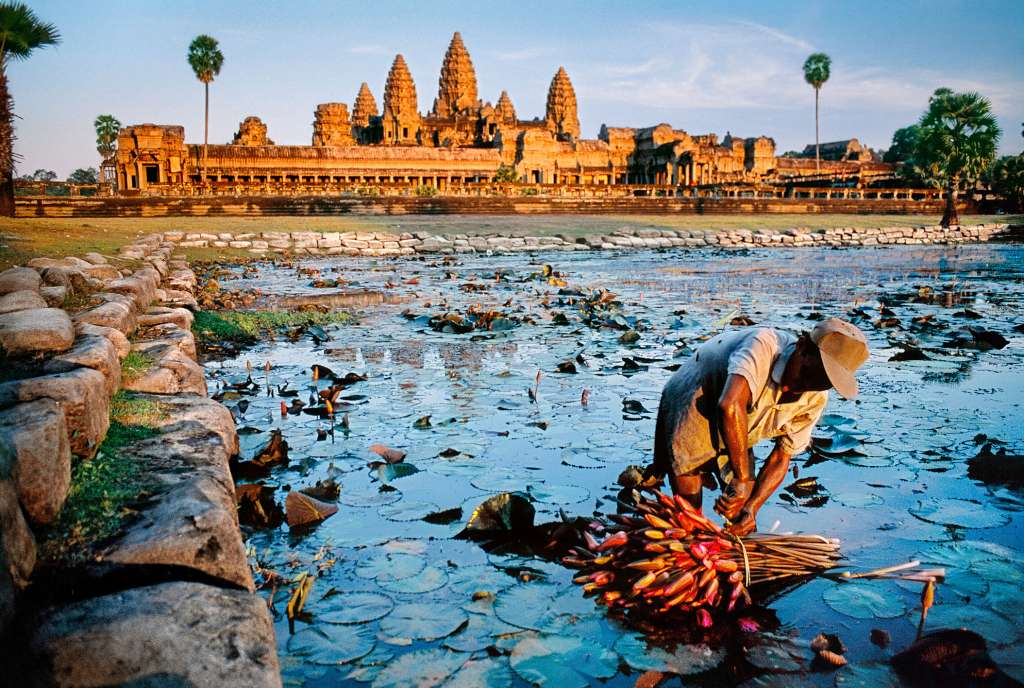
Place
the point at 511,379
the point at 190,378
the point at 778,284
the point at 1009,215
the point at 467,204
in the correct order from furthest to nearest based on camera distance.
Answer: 1. the point at 1009,215
2. the point at 467,204
3. the point at 778,284
4. the point at 511,379
5. the point at 190,378

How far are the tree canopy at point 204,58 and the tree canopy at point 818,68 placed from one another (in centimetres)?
4391

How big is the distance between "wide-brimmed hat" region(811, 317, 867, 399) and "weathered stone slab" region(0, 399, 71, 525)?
215cm

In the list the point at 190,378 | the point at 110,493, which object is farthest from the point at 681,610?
the point at 190,378

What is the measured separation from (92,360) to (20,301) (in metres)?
1.31

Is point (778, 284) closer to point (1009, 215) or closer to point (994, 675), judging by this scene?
point (994, 675)

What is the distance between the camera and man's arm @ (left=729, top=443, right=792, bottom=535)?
8.72 feet

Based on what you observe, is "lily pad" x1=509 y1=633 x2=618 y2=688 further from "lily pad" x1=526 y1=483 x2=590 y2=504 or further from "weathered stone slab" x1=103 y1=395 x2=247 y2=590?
"lily pad" x1=526 y1=483 x2=590 y2=504

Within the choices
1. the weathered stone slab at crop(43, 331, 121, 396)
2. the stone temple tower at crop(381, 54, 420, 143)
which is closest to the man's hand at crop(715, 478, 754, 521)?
the weathered stone slab at crop(43, 331, 121, 396)

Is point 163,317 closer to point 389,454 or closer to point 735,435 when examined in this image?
point 389,454

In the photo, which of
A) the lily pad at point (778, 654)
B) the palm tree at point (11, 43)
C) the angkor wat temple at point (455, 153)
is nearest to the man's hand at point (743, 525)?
the lily pad at point (778, 654)

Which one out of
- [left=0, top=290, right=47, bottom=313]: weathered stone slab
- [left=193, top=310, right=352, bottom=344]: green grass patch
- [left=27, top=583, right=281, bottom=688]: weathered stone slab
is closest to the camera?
[left=27, top=583, right=281, bottom=688]: weathered stone slab

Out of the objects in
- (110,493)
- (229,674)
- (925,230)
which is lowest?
(229,674)

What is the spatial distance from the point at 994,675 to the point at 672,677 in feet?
2.72

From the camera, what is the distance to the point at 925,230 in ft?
80.4
